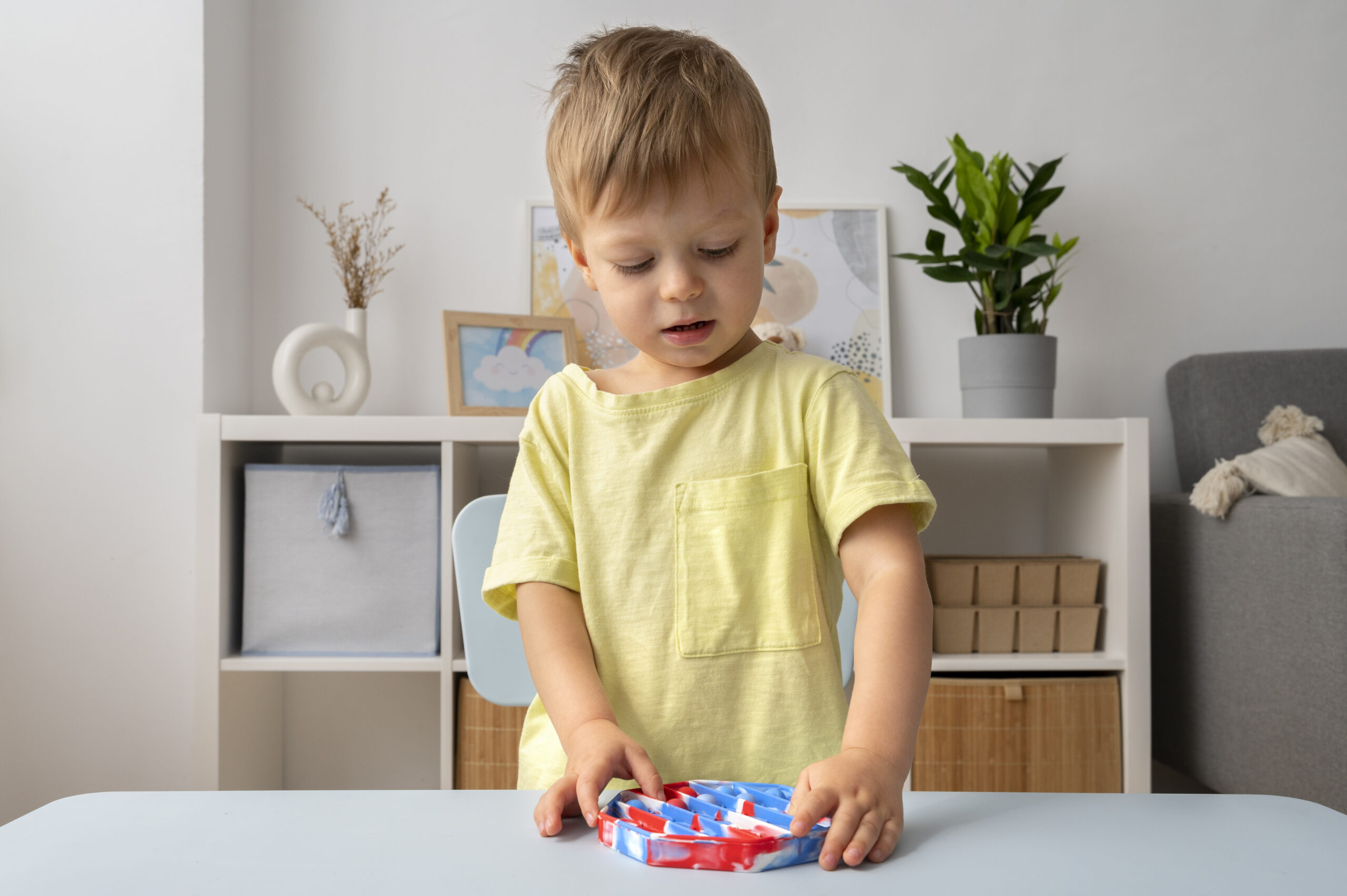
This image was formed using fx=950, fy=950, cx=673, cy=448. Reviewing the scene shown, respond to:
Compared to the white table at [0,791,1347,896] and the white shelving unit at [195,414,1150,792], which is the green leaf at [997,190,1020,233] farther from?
the white table at [0,791,1347,896]

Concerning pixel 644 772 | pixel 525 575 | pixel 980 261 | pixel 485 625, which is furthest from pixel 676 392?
pixel 980 261

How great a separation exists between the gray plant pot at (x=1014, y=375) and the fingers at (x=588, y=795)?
1.44 metres

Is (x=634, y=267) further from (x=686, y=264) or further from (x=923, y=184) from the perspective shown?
(x=923, y=184)

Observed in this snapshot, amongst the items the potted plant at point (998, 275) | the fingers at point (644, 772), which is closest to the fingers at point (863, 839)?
the fingers at point (644, 772)

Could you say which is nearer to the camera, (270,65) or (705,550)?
(705,550)

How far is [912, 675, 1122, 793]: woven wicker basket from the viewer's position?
160cm

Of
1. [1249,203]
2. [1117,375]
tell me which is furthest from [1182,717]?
[1249,203]

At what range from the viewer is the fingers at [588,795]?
42 centimetres

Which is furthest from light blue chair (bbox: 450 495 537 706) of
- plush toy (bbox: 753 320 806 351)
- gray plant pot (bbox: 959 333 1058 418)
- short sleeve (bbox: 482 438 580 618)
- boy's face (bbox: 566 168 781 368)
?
gray plant pot (bbox: 959 333 1058 418)

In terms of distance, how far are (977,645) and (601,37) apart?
50.4 inches

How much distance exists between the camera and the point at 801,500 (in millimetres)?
683

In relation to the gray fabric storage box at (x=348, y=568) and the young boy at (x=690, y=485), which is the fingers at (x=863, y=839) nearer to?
the young boy at (x=690, y=485)

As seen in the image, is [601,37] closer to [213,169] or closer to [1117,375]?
[213,169]

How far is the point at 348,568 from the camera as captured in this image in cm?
160
